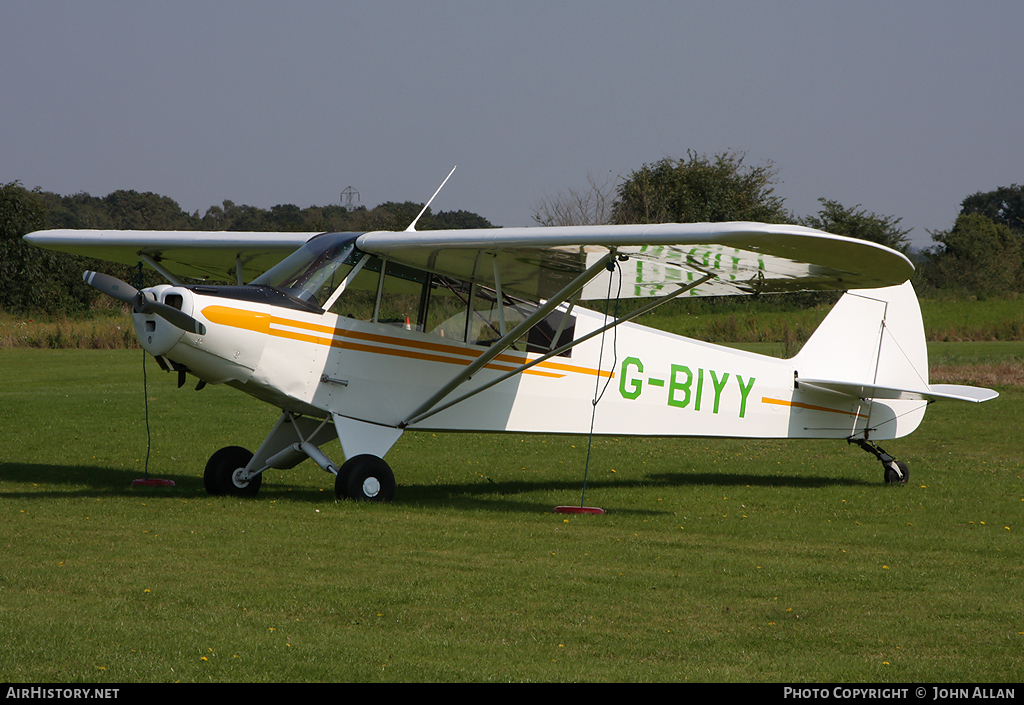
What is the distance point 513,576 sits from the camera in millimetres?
6953

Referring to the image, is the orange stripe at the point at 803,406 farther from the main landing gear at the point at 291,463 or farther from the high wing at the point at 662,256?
the main landing gear at the point at 291,463

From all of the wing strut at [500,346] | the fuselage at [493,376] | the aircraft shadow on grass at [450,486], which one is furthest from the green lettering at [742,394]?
the wing strut at [500,346]

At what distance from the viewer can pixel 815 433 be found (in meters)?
13.1

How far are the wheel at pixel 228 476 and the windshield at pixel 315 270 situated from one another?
189 centimetres

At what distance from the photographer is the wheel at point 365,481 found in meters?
9.94

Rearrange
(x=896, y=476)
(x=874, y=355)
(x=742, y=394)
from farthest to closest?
(x=874, y=355) < (x=896, y=476) < (x=742, y=394)

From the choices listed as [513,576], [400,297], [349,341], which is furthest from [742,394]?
[513,576]

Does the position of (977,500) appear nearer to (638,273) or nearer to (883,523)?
(883,523)

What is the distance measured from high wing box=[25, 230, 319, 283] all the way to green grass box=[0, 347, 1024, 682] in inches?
104

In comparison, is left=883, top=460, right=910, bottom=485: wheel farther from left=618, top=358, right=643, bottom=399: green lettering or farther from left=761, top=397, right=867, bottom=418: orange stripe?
left=618, top=358, right=643, bottom=399: green lettering

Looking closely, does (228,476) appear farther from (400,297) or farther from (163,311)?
(400,297)

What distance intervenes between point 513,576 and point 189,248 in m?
7.17

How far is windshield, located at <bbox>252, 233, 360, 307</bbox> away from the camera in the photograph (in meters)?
10.2

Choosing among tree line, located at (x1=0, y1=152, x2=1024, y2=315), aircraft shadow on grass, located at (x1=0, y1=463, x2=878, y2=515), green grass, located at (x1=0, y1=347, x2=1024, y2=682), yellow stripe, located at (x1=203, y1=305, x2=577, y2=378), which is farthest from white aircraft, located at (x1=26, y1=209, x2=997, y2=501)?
tree line, located at (x1=0, y1=152, x2=1024, y2=315)
